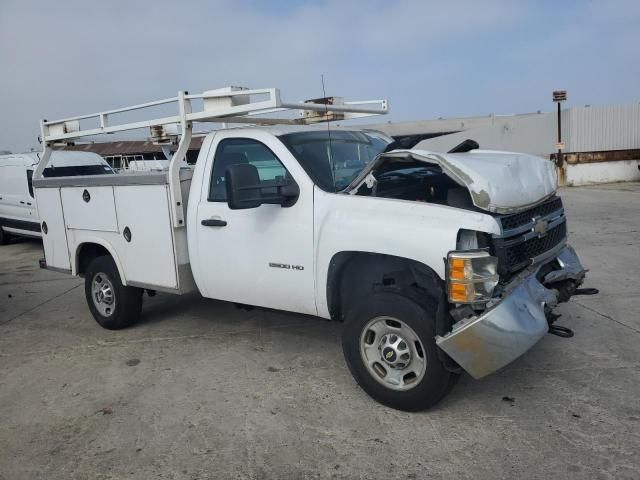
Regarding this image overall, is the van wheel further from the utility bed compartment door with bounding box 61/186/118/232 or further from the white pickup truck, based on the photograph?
the white pickup truck

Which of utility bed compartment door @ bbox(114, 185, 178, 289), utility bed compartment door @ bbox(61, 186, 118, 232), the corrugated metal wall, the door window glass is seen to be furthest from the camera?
the corrugated metal wall

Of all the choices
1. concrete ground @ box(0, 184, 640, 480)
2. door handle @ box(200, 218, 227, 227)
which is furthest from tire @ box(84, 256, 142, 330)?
door handle @ box(200, 218, 227, 227)

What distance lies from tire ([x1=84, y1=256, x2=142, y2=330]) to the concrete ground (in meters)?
0.15

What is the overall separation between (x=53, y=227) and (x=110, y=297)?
43.3 inches

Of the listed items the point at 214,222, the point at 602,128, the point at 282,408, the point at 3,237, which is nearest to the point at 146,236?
the point at 214,222

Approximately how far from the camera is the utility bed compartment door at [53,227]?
19.3 ft

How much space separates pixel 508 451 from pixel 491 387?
2.75 ft

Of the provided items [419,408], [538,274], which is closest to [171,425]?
[419,408]

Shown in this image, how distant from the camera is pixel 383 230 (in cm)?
354

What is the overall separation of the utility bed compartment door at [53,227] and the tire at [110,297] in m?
0.41

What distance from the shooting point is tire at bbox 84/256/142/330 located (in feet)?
18.1

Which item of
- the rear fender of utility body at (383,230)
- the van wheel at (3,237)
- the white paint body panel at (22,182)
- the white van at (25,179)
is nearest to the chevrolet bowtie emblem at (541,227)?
the rear fender of utility body at (383,230)

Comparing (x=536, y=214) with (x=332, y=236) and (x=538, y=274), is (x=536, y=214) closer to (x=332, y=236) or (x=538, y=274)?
(x=538, y=274)

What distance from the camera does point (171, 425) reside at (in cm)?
364
